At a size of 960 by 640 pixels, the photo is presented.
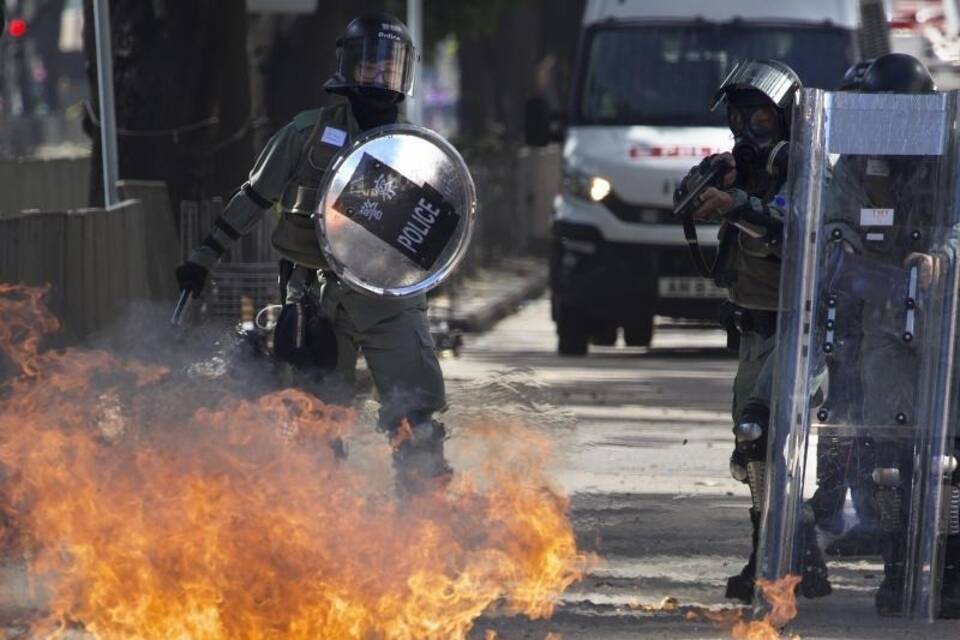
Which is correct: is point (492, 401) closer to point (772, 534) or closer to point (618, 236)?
point (772, 534)

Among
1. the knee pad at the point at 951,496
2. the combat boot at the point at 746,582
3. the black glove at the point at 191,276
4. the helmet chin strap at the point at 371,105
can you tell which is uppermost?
the helmet chin strap at the point at 371,105

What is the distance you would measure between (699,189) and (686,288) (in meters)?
8.63

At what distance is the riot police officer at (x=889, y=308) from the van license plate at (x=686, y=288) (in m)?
8.52

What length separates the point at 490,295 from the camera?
2273cm

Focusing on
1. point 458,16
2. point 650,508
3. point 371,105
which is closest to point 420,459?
point 371,105

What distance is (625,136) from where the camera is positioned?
608 inches

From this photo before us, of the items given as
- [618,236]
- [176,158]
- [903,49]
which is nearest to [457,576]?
[176,158]

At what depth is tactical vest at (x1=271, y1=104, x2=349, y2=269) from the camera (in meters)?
7.29

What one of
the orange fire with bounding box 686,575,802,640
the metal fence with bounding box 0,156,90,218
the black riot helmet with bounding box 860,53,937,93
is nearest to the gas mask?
the black riot helmet with bounding box 860,53,937,93

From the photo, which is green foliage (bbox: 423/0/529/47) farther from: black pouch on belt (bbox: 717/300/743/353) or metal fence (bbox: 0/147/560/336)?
black pouch on belt (bbox: 717/300/743/353)

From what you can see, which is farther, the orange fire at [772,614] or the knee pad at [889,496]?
the knee pad at [889,496]

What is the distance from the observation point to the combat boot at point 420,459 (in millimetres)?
6957

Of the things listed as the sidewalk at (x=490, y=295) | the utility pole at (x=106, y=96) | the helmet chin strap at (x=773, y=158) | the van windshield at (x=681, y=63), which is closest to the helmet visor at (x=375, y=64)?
the helmet chin strap at (x=773, y=158)

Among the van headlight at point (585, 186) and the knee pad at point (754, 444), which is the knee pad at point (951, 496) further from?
the van headlight at point (585, 186)
